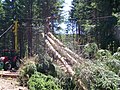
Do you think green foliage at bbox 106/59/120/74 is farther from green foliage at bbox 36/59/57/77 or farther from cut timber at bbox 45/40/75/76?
green foliage at bbox 36/59/57/77

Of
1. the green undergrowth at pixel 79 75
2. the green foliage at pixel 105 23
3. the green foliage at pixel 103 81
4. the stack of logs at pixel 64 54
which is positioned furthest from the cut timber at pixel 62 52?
the green foliage at pixel 105 23

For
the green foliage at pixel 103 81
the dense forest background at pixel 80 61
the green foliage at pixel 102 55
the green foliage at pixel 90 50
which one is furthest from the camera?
the green foliage at pixel 90 50

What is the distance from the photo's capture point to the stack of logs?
347 inches

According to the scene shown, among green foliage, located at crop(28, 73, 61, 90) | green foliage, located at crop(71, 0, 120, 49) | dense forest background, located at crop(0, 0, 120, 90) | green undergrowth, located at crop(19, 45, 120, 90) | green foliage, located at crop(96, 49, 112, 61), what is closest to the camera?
green undergrowth, located at crop(19, 45, 120, 90)

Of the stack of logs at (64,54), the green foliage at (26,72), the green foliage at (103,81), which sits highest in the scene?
the stack of logs at (64,54)

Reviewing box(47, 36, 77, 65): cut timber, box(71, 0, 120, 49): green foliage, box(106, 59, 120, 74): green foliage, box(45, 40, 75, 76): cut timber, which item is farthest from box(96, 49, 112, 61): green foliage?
box(71, 0, 120, 49): green foliage

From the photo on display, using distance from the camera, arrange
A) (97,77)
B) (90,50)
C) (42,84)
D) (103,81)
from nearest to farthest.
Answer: (103,81)
(97,77)
(42,84)
(90,50)

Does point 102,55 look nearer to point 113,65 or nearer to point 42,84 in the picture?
point 113,65

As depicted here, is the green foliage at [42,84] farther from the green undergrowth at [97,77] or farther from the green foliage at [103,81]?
the green foliage at [103,81]

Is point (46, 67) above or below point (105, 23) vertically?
below

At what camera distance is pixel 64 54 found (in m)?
10.4

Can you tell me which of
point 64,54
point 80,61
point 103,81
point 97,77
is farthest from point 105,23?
point 103,81

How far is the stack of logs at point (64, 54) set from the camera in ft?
28.9

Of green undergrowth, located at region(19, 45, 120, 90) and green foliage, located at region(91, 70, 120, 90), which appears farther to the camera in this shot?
green undergrowth, located at region(19, 45, 120, 90)
